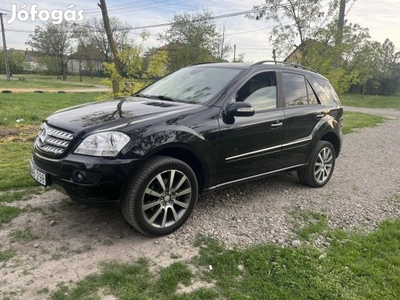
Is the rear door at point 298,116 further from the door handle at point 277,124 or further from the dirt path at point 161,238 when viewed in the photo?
the dirt path at point 161,238

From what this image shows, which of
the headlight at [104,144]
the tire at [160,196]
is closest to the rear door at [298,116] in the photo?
→ the tire at [160,196]

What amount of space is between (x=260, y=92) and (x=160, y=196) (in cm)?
183

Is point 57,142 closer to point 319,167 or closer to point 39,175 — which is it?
point 39,175

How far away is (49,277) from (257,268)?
5.53 ft

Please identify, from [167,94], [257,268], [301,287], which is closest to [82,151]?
[167,94]

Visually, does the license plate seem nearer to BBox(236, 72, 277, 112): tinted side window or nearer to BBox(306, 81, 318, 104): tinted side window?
BBox(236, 72, 277, 112): tinted side window

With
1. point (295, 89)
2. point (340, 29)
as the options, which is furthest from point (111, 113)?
point (340, 29)

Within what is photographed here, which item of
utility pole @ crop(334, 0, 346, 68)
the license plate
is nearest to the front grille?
the license plate

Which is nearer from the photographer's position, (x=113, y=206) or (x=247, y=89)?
(x=113, y=206)

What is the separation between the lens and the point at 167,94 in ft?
13.5

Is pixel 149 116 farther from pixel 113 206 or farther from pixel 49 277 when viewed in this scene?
pixel 49 277

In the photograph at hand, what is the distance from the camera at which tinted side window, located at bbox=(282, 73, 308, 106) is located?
442 centimetres

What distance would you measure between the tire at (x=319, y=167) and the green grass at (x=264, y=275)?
1.65 meters

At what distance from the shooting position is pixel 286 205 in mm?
4281
